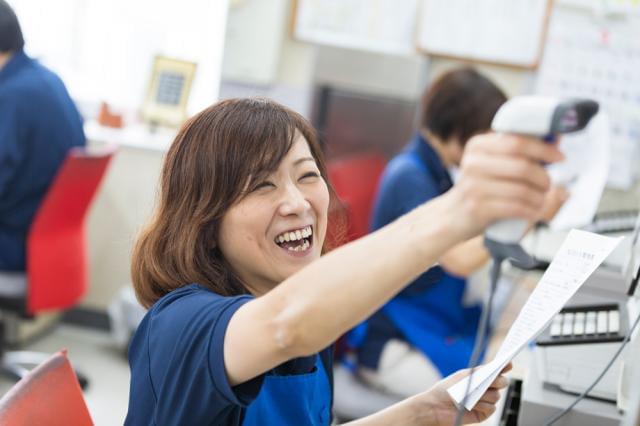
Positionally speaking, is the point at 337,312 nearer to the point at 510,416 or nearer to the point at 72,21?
the point at 510,416

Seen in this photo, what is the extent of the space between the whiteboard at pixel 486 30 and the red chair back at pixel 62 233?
1.52m

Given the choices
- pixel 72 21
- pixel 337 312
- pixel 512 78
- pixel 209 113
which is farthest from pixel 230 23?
pixel 337 312

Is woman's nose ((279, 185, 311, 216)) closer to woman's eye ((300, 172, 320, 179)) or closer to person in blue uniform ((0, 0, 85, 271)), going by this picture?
woman's eye ((300, 172, 320, 179))

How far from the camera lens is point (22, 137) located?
2807 millimetres

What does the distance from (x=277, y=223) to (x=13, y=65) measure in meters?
2.03

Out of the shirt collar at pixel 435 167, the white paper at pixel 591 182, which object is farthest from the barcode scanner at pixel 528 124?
the shirt collar at pixel 435 167

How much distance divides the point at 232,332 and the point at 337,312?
15 cm

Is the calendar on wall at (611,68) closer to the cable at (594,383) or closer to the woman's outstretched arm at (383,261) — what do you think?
the cable at (594,383)

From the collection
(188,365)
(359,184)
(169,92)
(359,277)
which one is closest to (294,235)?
(188,365)

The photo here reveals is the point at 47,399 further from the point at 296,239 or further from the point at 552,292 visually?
the point at 552,292

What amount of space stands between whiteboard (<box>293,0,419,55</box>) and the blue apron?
2654mm

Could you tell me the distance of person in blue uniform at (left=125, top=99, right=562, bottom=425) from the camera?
719 millimetres

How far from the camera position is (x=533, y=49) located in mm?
3547

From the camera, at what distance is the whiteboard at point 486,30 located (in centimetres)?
353
